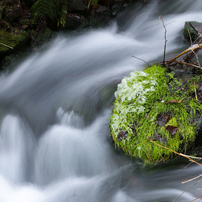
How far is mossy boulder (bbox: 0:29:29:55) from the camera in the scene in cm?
469

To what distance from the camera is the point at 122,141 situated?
122 inches

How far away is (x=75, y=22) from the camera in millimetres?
5539

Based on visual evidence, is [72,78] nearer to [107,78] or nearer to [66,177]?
[107,78]

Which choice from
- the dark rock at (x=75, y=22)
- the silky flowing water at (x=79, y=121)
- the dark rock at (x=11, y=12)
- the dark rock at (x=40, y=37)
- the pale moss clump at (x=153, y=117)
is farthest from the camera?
the dark rock at (x=75, y=22)

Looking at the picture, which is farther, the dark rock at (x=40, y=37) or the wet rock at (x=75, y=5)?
the wet rock at (x=75, y=5)

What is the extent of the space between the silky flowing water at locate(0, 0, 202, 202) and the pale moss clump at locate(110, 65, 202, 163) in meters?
0.35

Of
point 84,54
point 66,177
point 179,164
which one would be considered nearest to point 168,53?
point 84,54

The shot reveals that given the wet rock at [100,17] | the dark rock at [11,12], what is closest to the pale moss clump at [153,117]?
the wet rock at [100,17]

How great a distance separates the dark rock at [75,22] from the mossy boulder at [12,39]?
1.16m

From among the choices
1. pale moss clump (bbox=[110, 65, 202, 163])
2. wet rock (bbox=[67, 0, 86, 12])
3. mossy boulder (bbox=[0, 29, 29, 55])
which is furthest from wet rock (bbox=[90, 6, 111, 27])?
pale moss clump (bbox=[110, 65, 202, 163])

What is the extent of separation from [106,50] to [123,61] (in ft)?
2.11

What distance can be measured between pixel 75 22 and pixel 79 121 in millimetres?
3035

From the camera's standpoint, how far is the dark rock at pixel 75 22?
5.44 metres

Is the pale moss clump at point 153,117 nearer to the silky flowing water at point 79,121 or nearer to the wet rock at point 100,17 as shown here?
the silky flowing water at point 79,121
